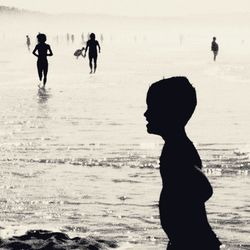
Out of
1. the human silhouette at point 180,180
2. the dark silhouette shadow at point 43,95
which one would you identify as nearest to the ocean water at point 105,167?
the dark silhouette shadow at point 43,95

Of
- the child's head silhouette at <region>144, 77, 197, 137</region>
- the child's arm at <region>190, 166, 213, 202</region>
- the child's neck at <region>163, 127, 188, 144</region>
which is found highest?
the child's head silhouette at <region>144, 77, 197, 137</region>

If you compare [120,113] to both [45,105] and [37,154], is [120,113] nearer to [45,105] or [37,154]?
[45,105]

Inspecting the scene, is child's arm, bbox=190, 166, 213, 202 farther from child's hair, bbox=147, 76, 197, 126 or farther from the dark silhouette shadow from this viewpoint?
the dark silhouette shadow

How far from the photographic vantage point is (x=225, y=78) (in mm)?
28781

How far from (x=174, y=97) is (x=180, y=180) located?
0.35 m

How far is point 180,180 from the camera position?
3303 mm

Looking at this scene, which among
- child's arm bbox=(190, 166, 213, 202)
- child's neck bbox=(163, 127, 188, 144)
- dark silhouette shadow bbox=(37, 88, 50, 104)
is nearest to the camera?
child's arm bbox=(190, 166, 213, 202)

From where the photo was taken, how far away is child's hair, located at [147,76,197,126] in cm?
330

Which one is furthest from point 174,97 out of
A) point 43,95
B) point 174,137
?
point 43,95

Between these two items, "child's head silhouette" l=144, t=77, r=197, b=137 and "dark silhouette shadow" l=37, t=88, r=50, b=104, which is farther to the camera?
"dark silhouette shadow" l=37, t=88, r=50, b=104

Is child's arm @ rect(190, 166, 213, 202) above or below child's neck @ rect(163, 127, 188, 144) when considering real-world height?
below

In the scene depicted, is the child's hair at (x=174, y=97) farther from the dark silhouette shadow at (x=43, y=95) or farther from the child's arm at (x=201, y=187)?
the dark silhouette shadow at (x=43, y=95)

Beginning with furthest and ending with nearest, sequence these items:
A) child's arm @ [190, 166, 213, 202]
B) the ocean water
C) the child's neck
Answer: the ocean water
the child's neck
child's arm @ [190, 166, 213, 202]

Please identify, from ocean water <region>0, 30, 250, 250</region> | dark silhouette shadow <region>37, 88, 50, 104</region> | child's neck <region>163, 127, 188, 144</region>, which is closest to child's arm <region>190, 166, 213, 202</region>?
child's neck <region>163, 127, 188, 144</region>
